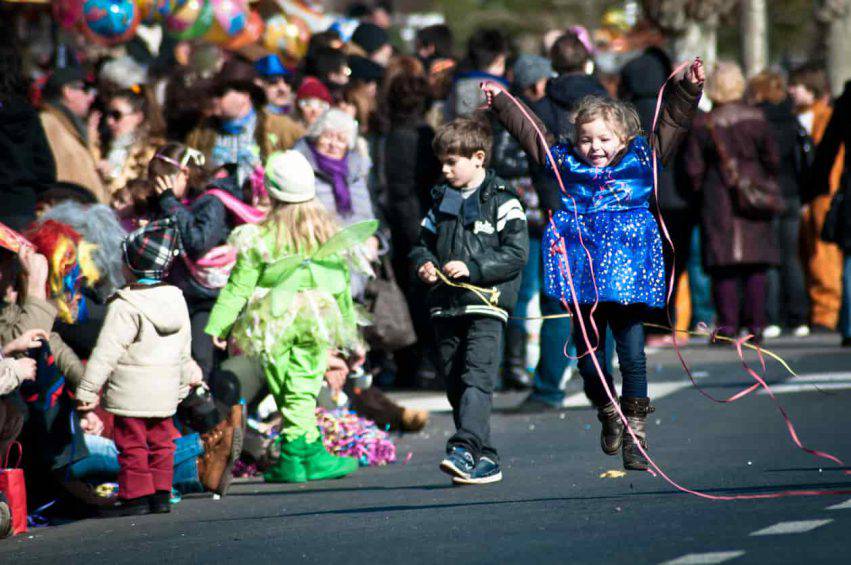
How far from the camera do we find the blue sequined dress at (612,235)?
7.88 meters

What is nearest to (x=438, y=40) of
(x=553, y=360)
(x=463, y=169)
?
(x=553, y=360)

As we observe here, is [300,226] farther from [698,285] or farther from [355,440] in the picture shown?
[698,285]

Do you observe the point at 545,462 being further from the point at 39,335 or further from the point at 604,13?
the point at 604,13

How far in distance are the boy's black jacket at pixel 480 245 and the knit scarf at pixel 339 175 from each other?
2.52 metres

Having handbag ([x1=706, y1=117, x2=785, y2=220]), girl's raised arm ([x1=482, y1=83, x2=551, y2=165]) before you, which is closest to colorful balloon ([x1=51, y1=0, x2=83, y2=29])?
handbag ([x1=706, y1=117, x2=785, y2=220])

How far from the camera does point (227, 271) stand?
34.2 ft

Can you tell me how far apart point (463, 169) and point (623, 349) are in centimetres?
137

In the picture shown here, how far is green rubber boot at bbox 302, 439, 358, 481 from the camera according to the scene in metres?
9.32

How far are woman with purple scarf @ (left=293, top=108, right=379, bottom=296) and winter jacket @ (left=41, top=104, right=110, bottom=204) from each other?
163 centimetres

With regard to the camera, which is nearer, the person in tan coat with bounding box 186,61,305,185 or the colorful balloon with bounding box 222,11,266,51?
the person in tan coat with bounding box 186,61,305,185

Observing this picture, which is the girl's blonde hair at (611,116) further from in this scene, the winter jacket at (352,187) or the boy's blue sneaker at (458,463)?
the winter jacket at (352,187)

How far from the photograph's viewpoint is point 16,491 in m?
7.89

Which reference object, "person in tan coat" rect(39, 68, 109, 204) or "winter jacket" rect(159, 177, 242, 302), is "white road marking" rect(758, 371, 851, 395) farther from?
"person in tan coat" rect(39, 68, 109, 204)

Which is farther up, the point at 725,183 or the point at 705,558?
the point at 725,183
